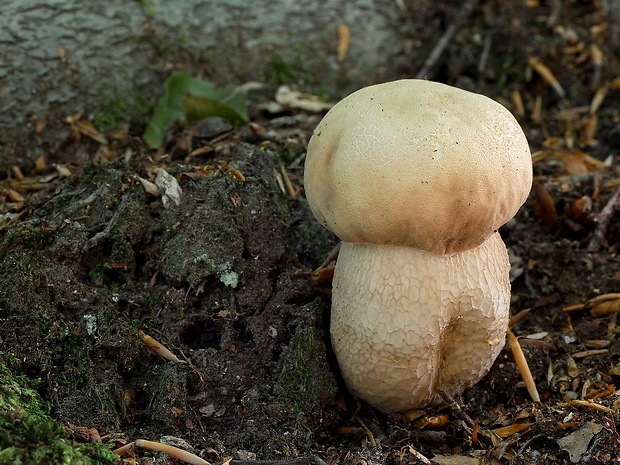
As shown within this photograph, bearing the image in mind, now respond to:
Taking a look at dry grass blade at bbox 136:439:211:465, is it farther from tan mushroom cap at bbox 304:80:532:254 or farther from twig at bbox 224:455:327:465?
tan mushroom cap at bbox 304:80:532:254

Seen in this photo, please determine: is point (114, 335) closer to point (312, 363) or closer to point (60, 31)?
point (312, 363)

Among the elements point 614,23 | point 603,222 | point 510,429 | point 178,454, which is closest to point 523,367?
point 510,429

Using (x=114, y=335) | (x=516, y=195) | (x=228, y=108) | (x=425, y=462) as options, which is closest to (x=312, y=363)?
(x=425, y=462)

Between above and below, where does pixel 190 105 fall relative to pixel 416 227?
below

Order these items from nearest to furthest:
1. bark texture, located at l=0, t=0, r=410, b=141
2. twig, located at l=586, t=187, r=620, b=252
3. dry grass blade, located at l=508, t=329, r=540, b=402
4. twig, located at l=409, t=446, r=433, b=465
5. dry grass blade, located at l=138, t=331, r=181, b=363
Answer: twig, located at l=409, t=446, r=433, b=465, dry grass blade, located at l=138, t=331, r=181, b=363, dry grass blade, located at l=508, t=329, r=540, b=402, twig, located at l=586, t=187, r=620, b=252, bark texture, located at l=0, t=0, r=410, b=141

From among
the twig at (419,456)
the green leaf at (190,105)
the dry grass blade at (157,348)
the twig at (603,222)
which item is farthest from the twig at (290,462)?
the green leaf at (190,105)

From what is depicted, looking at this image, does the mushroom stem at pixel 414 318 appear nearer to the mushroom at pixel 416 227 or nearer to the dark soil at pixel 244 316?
the mushroom at pixel 416 227

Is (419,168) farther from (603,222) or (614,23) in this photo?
(614,23)

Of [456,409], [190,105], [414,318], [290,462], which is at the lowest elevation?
[456,409]

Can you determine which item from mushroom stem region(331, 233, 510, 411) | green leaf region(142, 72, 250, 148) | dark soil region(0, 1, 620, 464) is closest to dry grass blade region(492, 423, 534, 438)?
dark soil region(0, 1, 620, 464)
